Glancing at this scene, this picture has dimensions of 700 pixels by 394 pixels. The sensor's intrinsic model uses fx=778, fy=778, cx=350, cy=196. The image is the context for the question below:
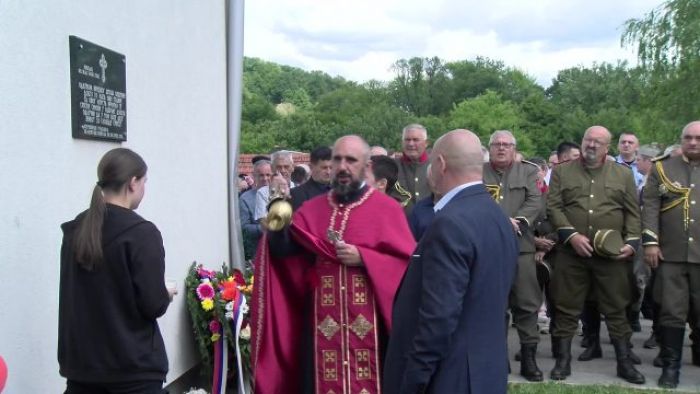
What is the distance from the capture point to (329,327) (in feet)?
16.3

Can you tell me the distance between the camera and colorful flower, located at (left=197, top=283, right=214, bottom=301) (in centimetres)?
630

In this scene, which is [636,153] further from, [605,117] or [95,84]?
[605,117]

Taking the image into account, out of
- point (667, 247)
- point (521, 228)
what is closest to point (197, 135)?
point (521, 228)

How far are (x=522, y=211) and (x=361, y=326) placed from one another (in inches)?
122

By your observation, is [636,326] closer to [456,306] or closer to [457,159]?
[457,159]

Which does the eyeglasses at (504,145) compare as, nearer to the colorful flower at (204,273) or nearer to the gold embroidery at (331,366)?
the colorful flower at (204,273)

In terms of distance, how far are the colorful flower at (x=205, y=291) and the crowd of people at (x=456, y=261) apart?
55cm

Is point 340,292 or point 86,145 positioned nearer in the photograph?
point 86,145

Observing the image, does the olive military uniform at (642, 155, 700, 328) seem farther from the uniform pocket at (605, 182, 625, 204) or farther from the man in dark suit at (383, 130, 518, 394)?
the man in dark suit at (383, 130, 518, 394)

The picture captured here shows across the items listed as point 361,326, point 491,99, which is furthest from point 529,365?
point 491,99

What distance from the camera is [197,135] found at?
6.57 metres

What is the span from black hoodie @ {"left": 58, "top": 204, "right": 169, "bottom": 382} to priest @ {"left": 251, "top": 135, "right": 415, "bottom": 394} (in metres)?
1.46

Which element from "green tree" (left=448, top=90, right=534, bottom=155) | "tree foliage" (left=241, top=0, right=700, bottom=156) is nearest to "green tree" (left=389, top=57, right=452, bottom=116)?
"tree foliage" (left=241, top=0, right=700, bottom=156)

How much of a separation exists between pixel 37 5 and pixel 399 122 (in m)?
51.7
